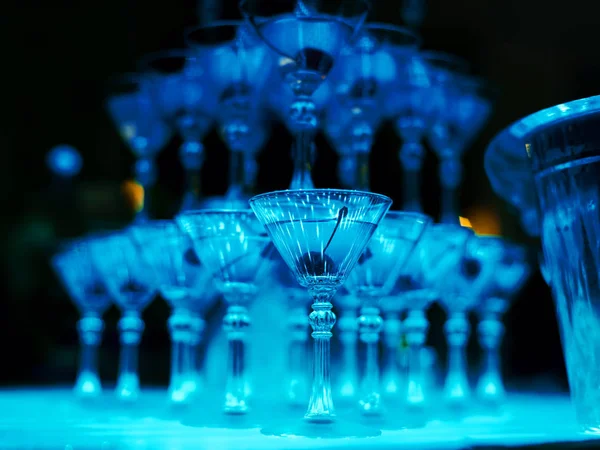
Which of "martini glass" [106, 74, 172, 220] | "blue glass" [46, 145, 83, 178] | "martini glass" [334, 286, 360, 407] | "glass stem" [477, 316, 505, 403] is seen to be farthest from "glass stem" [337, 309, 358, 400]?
"blue glass" [46, 145, 83, 178]

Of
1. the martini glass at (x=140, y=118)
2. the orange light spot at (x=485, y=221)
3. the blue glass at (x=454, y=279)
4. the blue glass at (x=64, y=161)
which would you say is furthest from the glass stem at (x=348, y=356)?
the blue glass at (x=64, y=161)

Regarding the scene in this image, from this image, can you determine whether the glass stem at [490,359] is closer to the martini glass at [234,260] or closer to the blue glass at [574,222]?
the blue glass at [574,222]

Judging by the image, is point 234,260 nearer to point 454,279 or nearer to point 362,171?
point 362,171

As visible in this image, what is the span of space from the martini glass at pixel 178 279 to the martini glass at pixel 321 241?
22 cm

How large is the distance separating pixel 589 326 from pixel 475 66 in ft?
3.98

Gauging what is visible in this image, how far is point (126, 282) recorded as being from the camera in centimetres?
→ 105

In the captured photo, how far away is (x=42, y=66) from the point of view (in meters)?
1.81

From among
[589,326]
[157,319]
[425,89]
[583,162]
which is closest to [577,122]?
[583,162]

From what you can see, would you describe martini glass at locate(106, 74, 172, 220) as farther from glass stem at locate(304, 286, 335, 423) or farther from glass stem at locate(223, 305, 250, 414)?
glass stem at locate(304, 286, 335, 423)

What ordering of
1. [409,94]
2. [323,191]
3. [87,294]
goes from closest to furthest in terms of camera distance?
[323,191] → [409,94] → [87,294]

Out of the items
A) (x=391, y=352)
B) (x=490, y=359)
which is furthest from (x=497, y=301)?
(x=391, y=352)

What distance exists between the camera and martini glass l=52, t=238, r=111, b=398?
3.64 ft

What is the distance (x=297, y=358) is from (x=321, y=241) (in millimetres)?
344

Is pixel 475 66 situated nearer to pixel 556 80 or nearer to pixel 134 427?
pixel 556 80
